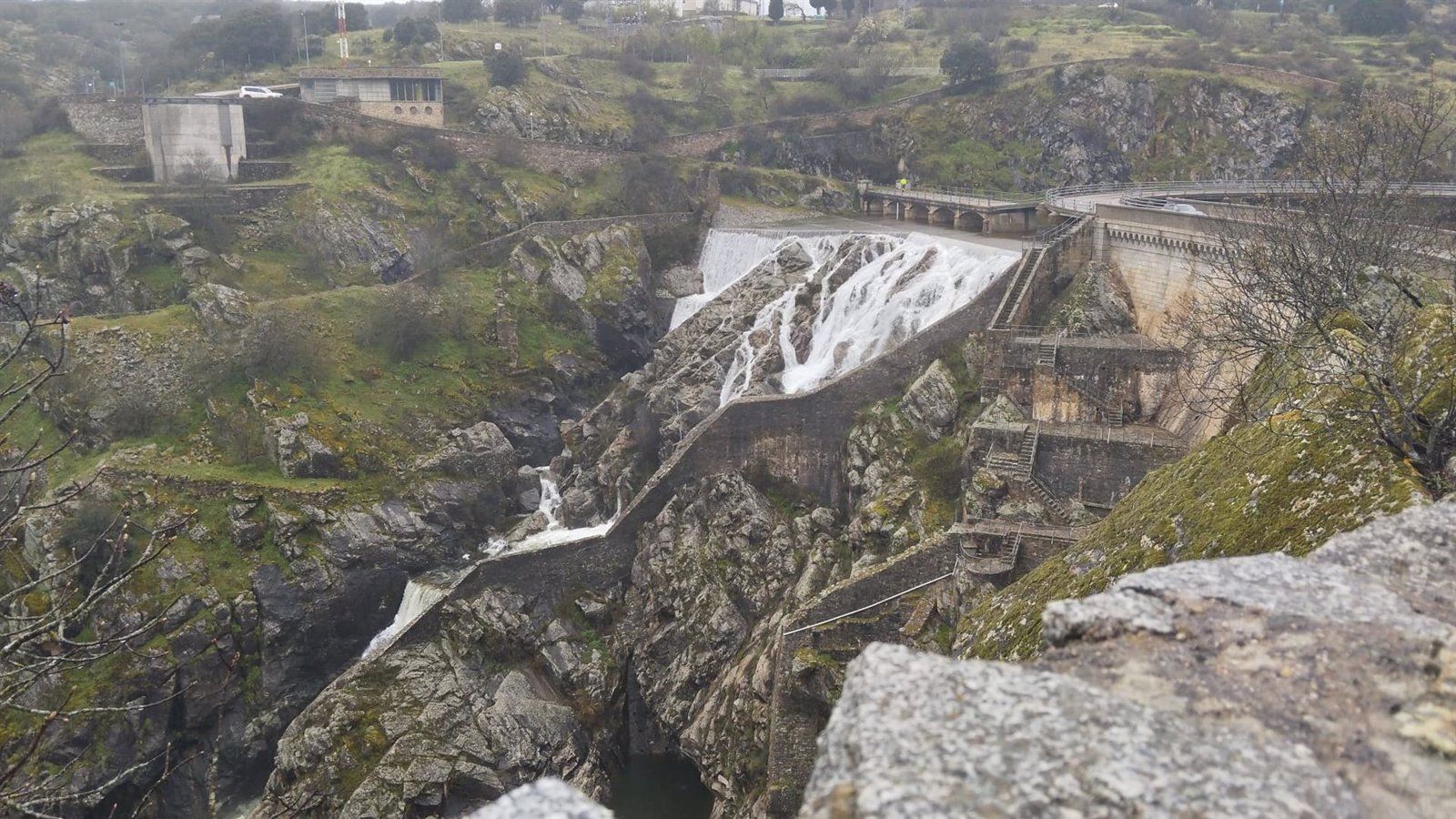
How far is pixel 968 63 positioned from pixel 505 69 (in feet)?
87.5

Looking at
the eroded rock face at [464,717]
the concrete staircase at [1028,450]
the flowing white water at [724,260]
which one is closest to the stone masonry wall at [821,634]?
the concrete staircase at [1028,450]

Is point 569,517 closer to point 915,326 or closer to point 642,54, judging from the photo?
point 915,326

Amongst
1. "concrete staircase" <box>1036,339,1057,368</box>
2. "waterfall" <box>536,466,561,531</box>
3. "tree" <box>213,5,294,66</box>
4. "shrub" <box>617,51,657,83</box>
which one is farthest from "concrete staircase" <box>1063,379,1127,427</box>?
"tree" <box>213,5,294,66</box>

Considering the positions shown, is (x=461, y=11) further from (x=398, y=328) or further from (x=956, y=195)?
(x=398, y=328)

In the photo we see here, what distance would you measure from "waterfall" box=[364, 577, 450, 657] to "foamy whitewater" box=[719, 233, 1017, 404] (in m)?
10.9

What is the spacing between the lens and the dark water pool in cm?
2342

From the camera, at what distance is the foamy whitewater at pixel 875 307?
32.8m

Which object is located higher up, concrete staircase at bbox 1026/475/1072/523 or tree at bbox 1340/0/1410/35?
tree at bbox 1340/0/1410/35

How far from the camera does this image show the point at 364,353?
38.9 m

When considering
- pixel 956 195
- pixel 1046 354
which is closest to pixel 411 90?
pixel 956 195

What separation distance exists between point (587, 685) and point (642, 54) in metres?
55.3

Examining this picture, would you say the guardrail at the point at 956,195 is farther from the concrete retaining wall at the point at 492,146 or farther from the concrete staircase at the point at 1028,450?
the concrete staircase at the point at 1028,450

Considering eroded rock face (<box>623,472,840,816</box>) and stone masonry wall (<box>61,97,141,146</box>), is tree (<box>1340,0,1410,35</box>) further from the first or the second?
stone masonry wall (<box>61,97,141,146</box>)

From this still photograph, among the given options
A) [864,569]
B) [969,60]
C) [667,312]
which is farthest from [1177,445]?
[969,60]
